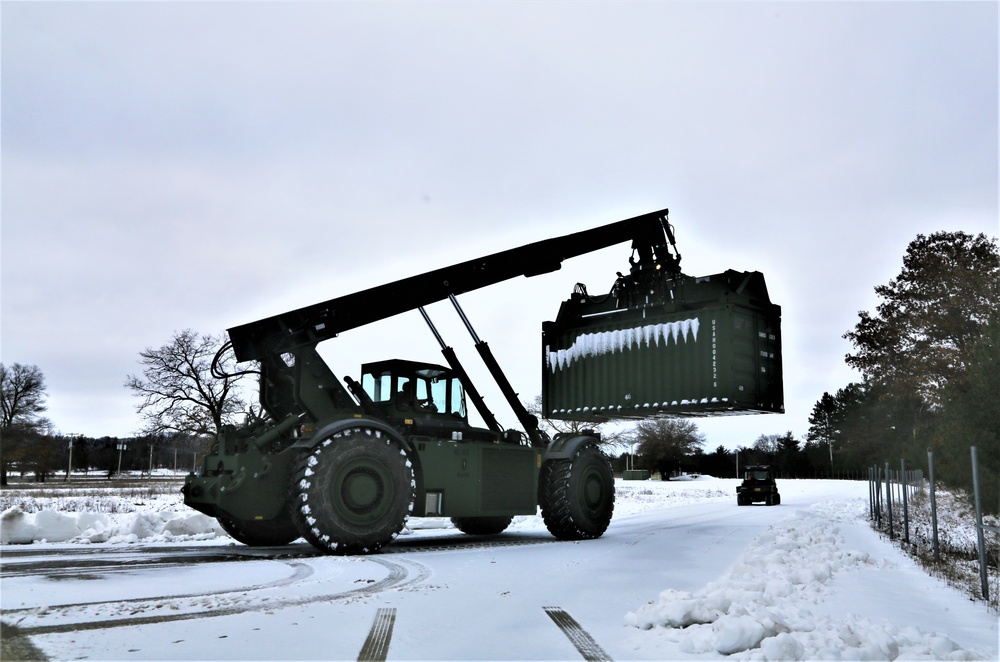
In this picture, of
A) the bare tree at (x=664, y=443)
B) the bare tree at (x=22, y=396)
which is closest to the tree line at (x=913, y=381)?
the bare tree at (x=22, y=396)

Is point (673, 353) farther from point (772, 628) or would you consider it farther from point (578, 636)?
point (772, 628)

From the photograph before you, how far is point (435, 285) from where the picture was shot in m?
14.5

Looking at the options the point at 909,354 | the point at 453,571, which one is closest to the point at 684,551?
the point at 453,571

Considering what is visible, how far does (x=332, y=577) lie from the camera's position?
9195 millimetres

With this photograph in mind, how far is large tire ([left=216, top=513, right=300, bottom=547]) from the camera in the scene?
13234 mm

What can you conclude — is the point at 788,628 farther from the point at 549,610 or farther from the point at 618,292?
the point at 618,292

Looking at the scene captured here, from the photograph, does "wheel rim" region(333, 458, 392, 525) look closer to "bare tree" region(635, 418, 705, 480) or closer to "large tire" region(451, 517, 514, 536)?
"large tire" region(451, 517, 514, 536)

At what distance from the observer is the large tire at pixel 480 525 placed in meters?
16.2

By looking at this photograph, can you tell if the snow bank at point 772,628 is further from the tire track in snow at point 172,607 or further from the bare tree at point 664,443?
the bare tree at point 664,443

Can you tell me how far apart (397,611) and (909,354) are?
3219 centimetres

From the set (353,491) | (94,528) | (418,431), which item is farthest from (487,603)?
(94,528)

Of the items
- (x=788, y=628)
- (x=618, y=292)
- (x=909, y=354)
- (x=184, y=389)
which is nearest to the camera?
(x=788, y=628)

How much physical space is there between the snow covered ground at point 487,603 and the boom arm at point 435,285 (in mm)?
3331

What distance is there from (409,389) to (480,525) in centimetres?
387
